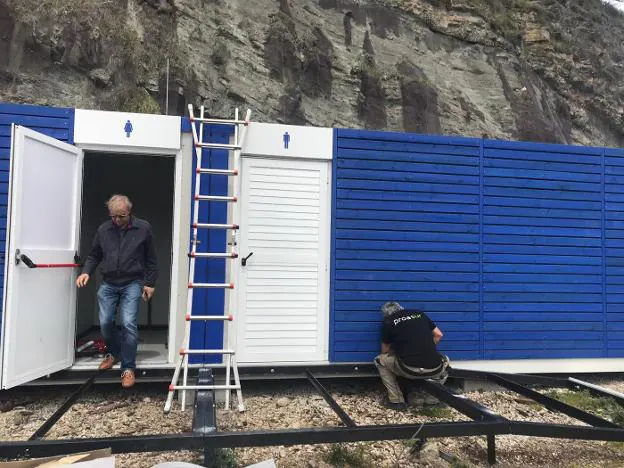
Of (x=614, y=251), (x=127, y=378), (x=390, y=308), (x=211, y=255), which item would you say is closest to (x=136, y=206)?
(x=211, y=255)

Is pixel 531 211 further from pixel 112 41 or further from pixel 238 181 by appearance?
pixel 112 41

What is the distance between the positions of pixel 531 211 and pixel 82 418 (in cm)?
541

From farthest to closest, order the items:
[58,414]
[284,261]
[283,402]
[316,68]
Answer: [316,68] < [284,261] < [283,402] < [58,414]

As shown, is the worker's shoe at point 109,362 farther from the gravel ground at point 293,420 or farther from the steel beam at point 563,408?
the steel beam at point 563,408

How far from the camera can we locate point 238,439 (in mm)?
3088

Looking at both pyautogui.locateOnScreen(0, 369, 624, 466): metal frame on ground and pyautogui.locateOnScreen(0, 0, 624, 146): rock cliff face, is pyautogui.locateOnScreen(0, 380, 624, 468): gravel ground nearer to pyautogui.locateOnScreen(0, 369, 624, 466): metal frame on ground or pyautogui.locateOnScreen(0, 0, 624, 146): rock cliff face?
pyautogui.locateOnScreen(0, 369, 624, 466): metal frame on ground

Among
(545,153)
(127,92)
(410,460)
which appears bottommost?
(410,460)

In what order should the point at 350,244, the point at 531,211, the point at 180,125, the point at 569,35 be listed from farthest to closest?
the point at 569,35 < the point at 531,211 < the point at 350,244 < the point at 180,125

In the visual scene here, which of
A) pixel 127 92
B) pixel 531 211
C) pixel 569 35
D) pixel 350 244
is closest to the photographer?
pixel 350 244

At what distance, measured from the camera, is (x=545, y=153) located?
550 cm

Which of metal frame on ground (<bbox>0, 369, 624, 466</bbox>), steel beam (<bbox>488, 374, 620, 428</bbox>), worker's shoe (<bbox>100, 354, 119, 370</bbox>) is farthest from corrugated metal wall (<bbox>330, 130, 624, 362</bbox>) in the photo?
worker's shoe (<bbox>100, 354, 119, 370</bbox>)

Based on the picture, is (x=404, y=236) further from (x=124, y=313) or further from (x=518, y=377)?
(x=124, y=313)

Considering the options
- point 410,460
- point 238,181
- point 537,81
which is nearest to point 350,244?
point 238,181

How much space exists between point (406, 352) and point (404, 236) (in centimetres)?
135
